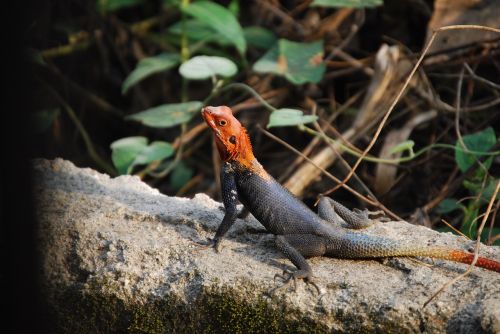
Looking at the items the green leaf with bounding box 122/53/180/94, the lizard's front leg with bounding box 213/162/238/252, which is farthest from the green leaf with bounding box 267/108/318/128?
the green leaf with bounding box 122/53/180/94

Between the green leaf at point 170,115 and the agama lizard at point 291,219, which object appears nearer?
the agama lizard at point 291,219

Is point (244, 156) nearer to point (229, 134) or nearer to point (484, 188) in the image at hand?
point (229, 134)

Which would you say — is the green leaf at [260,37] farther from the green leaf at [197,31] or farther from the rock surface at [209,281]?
the rock surface at [209,281]

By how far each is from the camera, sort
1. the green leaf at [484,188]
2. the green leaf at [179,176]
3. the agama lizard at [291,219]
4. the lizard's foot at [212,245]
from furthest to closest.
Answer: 1. the green leaf at [179,176]
2. the green leaf at [484,188]
3. the lizard's foot at [212,245]
4. the agama lizard at [291,219]

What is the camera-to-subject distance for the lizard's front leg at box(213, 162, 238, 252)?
366cm

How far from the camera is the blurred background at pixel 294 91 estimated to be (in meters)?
5.34

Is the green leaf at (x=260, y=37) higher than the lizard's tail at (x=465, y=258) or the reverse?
the reverse

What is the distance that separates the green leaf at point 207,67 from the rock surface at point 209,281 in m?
1.37

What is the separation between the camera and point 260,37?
261 inches

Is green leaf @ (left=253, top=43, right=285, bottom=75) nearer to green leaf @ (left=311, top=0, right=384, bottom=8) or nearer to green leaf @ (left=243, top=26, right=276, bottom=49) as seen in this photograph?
green leaf @ (left=243, top=26, right=276, bottom=49)

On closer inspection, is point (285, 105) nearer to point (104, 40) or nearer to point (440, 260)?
point (104, 40)

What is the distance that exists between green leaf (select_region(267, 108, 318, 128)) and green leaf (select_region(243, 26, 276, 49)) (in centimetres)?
217


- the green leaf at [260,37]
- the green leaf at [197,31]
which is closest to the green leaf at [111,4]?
the green leaf at [197,31]

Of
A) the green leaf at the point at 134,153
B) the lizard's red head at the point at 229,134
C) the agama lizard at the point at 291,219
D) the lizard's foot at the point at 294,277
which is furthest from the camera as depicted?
the green leaf at the point at 134,153
